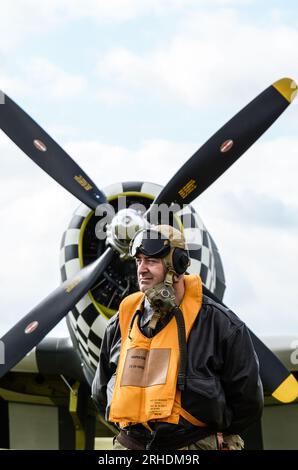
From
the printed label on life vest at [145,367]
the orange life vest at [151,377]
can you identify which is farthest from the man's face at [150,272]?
the printed label on life vest at [145,367]

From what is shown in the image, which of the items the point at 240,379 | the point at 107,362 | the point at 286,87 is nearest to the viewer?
the point at 240,379

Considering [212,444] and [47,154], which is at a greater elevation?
[47,154]

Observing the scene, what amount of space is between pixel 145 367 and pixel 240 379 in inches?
19.7

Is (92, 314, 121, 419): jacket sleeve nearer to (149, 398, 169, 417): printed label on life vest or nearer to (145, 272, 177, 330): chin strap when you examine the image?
(145, 272, 177, 330): chin strap

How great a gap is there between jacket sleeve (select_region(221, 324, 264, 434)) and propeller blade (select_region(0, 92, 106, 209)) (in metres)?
6.20

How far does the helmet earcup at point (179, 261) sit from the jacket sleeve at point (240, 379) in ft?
1.45

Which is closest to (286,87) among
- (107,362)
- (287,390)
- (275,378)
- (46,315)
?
(275,378)

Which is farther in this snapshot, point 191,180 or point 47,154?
point 47,154

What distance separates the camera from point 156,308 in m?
4.55

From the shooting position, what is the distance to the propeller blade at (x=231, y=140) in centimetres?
1014

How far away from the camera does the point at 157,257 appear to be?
4676 mm

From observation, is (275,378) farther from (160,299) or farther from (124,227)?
(160,299)

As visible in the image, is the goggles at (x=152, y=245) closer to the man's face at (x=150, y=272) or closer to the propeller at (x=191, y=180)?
the man's face at (x=150, y=272)

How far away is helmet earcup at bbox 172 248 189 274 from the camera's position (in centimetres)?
467
